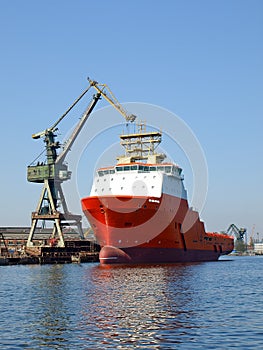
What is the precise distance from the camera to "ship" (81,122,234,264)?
55.8m

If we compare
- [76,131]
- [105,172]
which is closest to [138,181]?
[105,172]

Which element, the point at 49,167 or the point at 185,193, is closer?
the point at 185,193

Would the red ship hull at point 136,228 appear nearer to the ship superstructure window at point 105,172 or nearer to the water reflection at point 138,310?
the ship superstructure window at point 105,172

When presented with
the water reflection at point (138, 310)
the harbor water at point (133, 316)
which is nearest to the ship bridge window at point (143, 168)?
the water reflection at point (138, 310)

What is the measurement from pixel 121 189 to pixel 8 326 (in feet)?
136

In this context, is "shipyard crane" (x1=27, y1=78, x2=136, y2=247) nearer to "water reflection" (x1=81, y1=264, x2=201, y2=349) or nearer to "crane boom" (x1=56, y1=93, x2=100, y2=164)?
"crane boom" (x1=56, y1=93, x2=100, y2=164)

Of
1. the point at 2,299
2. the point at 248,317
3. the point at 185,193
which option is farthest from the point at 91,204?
the point at 248,317

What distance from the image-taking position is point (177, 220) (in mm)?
63844

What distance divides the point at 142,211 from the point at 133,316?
3258 cm

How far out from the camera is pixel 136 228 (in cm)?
5553

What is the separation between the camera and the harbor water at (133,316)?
18.3 meters

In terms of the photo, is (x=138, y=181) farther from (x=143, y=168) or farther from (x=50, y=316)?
(x=50, y=316)

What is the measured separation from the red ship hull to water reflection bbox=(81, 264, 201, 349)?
15.6 m

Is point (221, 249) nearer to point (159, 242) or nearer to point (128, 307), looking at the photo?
point (159, 242)
